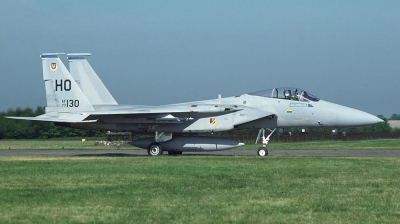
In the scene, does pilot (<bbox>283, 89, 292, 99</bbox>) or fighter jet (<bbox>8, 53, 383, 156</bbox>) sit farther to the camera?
pilot (<bbox>283, 89, 292, 99</bbox>)

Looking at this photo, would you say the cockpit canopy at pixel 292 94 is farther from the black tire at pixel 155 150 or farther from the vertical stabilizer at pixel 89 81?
the vertical stabilizer at pixel 89 81

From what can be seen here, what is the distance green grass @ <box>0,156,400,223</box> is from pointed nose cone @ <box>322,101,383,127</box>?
681 centimetres

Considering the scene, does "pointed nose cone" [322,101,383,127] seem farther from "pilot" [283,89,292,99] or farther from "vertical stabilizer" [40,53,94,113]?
"vertical stabilizer" [40,53,94,113]

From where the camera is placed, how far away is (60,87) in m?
23.2

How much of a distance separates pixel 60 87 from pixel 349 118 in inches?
433

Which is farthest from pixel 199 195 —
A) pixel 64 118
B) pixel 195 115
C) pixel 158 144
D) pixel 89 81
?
pixel 89 81

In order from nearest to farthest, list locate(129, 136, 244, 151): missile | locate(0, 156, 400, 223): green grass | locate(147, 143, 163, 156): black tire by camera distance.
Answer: locate(0, 156, 400, 223): green grass < locate(129, 136, 244, 151): missile < locate(147, 143, 163, 156): black tire

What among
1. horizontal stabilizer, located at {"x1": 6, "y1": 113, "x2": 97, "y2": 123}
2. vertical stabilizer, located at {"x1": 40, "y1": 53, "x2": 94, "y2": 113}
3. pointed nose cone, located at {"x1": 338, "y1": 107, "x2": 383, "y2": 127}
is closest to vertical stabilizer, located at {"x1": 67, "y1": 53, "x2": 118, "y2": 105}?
vertical stabilizer, located at {"x1": 40, "y1": 53, "x2": 94, "y2": 113}

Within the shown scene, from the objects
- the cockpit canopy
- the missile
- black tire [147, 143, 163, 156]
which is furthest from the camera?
black tire [147, 143, 163, 156]

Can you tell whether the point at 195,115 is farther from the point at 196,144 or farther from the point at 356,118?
the point at 356,118

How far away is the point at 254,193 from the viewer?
10.0 metres

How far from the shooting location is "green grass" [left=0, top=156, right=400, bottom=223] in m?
7.76

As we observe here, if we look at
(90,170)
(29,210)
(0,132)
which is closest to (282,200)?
(29,210)

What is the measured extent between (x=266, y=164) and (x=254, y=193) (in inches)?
269
